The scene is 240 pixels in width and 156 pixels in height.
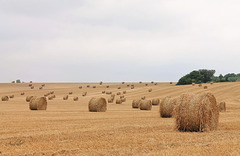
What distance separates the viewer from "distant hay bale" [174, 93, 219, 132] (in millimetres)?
10219

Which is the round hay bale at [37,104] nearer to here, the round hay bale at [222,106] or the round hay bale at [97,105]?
the round hay bale at [97,105]

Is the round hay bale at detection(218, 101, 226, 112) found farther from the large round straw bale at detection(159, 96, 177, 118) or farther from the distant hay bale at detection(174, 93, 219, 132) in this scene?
the distant hay bale at detection(174, 93, 219, 132)

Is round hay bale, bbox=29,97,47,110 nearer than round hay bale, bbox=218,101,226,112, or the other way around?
round hay bale, bbox=218,101,226,112

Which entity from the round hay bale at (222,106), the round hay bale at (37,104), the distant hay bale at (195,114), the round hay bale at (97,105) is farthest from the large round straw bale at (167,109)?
the round hay bale at (37,104)

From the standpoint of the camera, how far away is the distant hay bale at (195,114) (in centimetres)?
1022

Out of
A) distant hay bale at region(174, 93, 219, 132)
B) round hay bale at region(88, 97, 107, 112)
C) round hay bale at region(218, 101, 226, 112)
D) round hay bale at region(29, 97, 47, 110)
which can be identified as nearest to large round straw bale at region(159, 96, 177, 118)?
distant hay bale at region(174, 93, 219, 132)

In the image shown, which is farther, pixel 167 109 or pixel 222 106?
pixel 222 106

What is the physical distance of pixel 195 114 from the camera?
33.5 ft

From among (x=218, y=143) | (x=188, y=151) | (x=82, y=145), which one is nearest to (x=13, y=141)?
(x=82, y=145)

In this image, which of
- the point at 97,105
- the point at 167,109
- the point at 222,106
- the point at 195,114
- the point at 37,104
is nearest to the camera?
the point at 195,114

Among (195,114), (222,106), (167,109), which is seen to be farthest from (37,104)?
(195,114)

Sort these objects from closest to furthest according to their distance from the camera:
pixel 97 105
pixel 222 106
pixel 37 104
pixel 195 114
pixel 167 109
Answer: pixel 195 114
pixel 167 109
pixel 97 105
pixel 222 106
pixel 37 104

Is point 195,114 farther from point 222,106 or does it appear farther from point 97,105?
point 222,106

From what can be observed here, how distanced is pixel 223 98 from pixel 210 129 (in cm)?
2734
